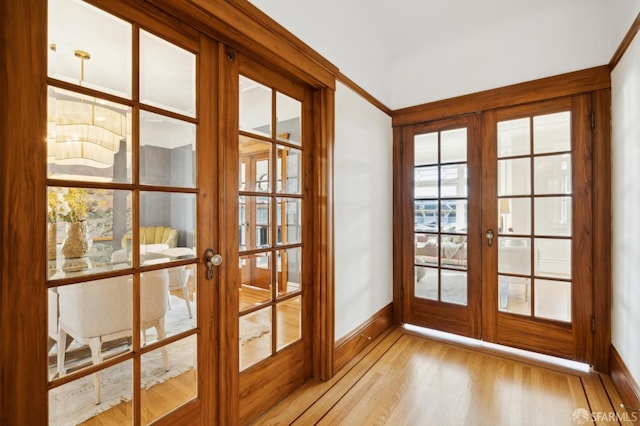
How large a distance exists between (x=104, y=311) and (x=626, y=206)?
297 centimetres

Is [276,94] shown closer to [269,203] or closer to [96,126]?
[269,203]

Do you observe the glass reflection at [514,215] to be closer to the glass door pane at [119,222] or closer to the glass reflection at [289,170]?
the glass reflection at [289,170]

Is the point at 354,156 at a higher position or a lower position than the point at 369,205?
higher

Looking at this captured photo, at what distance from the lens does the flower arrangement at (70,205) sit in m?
1.03

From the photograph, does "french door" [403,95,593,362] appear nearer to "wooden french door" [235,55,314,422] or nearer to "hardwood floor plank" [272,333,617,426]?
"hardwood floor plank" [272,333,617,426]

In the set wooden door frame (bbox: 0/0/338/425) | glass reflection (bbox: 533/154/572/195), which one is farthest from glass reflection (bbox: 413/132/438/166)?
wooden door frame (bbox: 0/0/338/425)

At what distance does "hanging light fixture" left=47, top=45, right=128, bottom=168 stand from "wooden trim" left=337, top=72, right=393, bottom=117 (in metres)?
1.60

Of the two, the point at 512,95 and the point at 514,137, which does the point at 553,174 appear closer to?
the point at 514,137

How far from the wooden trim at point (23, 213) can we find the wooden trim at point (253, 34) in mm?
522

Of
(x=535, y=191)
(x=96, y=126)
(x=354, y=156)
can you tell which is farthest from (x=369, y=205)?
(x=96, y=126)

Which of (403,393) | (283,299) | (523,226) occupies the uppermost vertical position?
(523,226)

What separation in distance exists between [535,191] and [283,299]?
2279 mm

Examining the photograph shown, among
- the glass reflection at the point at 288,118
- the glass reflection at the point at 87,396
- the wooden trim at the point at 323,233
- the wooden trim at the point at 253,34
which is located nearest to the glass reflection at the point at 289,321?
the wooden trim at the point at 323,233

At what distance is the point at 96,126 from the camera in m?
1.13
